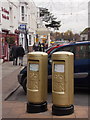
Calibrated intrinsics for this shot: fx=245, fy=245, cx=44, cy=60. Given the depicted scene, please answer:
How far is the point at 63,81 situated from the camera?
5.68 metres

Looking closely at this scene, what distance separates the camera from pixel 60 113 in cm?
576

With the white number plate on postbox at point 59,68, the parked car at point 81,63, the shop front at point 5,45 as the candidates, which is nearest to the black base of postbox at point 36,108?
the white number plate on postbox at point 59,68

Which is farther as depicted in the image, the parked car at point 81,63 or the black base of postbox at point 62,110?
the parked car at point 81,63

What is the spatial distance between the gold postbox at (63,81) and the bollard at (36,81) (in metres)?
0.41

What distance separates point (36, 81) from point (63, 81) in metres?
0.72

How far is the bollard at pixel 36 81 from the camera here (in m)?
6.00

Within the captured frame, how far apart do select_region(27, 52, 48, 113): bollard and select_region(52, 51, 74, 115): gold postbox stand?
408mm

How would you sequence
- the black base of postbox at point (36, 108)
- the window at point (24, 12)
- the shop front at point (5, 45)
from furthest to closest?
the window at point (24, 12) → the shop front at point (5, 45) → the black base of postbox at point (36, 108)

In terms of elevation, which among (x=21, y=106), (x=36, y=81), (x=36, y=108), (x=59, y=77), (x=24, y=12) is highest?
(x=24, y=12)

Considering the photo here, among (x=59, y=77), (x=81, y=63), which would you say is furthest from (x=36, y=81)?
(x=81, y=63)

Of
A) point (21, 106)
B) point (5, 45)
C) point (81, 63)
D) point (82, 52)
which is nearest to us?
point (21, 106)

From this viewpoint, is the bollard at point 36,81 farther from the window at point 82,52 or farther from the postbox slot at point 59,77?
the window at point 82,52

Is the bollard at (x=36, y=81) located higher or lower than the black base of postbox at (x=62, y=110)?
higher

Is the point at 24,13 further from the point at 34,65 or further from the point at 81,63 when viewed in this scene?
the point at 34,65
